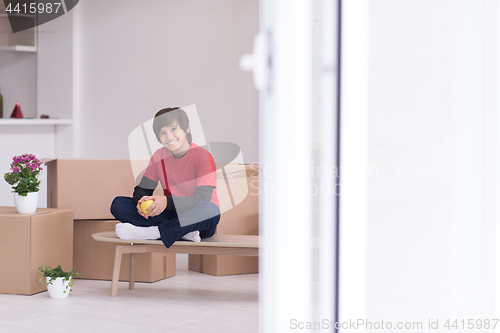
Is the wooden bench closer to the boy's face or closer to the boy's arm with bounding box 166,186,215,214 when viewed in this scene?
the boy's arm with bounding box 166,186,215,214

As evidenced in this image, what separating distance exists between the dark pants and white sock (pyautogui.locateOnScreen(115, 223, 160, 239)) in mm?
38

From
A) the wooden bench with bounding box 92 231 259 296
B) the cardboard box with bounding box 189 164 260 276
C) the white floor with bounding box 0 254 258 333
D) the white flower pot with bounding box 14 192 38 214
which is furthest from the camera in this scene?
the cardboard box with bounding box 189 164 260 276

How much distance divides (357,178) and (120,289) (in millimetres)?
1952

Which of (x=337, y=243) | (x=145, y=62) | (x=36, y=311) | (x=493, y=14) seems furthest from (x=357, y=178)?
(x=145, y=62)

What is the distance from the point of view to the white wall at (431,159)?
2.06 ft

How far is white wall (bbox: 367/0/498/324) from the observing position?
0.63 meters

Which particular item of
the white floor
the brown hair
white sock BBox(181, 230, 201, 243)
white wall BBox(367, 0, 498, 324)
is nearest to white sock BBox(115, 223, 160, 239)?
white sock BBox(181, 230, 201, 243)

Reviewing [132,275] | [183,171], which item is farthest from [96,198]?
[183,171]

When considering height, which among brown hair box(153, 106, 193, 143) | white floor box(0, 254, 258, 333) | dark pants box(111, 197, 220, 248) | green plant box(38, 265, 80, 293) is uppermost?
brown hair box(153, 106, 193, 143)

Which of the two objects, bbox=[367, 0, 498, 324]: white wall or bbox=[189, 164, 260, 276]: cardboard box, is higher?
bbox=[367, 0, 498, 324]: white wall

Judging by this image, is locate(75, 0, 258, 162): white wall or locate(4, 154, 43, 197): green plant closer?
locate(4, 154, 43, 197): green plant

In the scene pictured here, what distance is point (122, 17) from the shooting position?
374cm

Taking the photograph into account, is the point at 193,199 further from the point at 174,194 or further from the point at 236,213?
the point at 236,213

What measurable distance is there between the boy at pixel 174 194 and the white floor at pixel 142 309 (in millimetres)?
256
